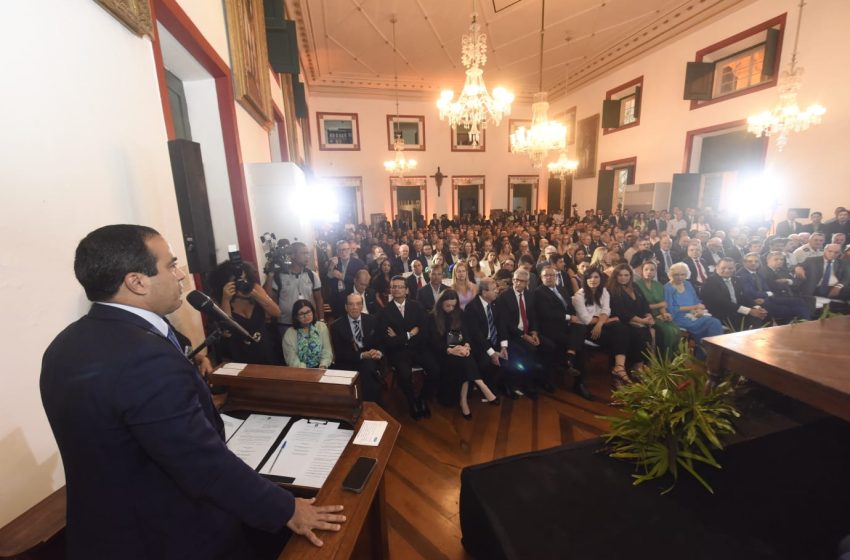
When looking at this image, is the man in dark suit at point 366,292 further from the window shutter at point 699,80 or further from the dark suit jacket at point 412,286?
the window shutter at point 699,80

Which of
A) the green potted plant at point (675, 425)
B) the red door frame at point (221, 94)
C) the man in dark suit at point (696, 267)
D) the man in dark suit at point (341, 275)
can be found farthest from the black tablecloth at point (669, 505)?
the man in dark suit at point (696, 267)

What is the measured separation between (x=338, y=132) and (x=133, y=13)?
1351 centimetres

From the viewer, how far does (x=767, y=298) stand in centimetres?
468

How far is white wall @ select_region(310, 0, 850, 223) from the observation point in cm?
724

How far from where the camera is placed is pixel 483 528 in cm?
189

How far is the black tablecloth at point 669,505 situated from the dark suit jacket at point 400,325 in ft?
6.23

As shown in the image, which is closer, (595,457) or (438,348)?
(595,457)

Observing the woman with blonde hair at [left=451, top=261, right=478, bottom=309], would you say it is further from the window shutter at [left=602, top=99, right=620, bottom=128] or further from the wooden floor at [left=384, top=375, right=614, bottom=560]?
the window shutter at [left=602, top=99, right=620, bottom=128]

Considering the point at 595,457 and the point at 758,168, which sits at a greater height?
the point at 758,168

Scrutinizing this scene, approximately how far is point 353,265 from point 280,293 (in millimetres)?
1664

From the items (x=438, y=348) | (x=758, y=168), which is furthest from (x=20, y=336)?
(x=758, y=168)

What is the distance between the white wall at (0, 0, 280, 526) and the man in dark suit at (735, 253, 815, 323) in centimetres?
640

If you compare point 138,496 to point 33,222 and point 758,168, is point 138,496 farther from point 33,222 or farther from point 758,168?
point 758,168

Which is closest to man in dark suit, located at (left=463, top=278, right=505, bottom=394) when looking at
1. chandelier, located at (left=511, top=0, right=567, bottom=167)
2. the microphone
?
the microphone
